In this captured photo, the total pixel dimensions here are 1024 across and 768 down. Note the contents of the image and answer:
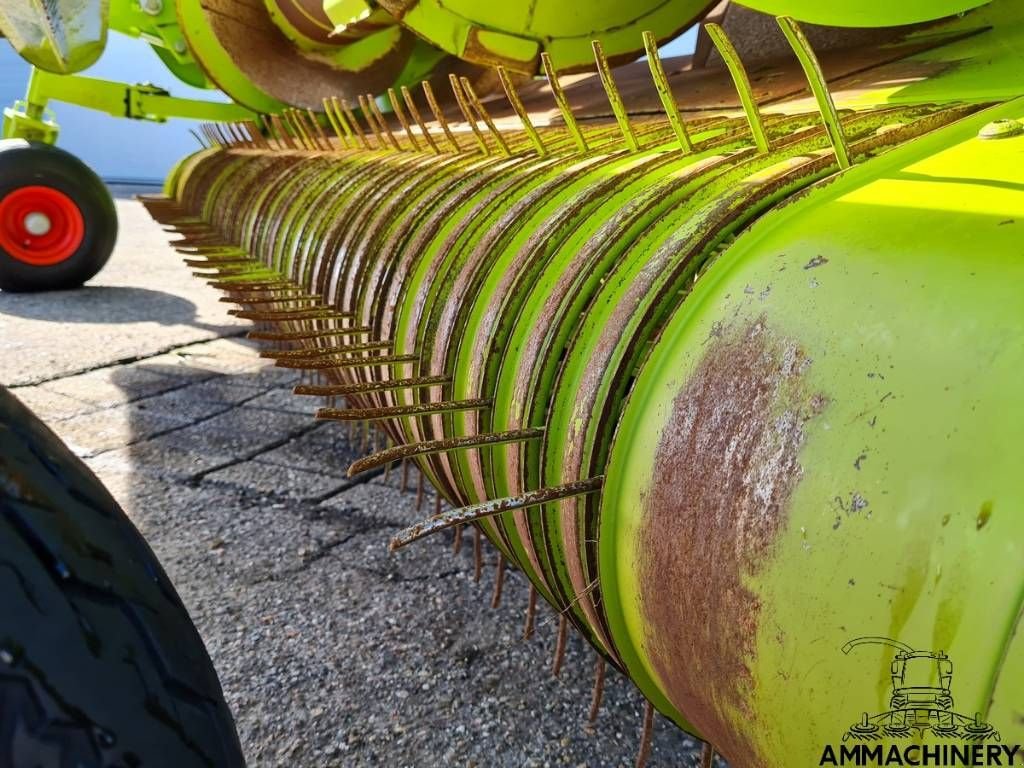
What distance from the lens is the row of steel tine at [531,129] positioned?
78 centimetres

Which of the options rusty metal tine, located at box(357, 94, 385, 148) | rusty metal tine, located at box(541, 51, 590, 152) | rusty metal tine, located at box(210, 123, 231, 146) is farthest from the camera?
rusty metal tine, located at box(210, 123, 231, 146)

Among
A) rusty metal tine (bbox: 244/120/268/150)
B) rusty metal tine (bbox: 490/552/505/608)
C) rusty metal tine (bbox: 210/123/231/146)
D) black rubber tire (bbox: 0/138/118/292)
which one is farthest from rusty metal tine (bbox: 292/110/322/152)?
rusty metal tine (bbox: 490/552/505/608)

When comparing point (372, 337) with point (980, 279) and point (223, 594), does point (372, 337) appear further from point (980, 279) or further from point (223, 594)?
point (980, 279)

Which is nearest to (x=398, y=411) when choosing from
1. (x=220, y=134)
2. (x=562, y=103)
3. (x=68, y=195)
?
(x=562, y=103)

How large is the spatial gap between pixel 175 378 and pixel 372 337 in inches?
72.0

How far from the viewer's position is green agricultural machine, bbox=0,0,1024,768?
48cm

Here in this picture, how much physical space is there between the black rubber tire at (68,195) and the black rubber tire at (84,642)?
3967mm

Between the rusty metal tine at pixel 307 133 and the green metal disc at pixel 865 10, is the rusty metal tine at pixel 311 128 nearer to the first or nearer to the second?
the rusty metal tine at pixel 307 133

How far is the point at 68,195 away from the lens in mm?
4203

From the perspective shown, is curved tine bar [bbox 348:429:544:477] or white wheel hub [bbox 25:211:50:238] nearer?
curved tine bar [bbox 348:429:544:477]

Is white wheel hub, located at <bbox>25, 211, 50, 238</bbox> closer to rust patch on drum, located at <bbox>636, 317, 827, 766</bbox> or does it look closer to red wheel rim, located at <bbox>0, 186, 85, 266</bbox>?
red wheel rim, located at <bbox>0, 186, 85, 266</bbox>

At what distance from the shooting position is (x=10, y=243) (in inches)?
166

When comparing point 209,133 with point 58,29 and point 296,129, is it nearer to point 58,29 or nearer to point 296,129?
point 296,129

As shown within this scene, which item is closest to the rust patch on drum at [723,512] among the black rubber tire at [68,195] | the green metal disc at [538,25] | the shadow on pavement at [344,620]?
the shadow on pavement at [344,620]
